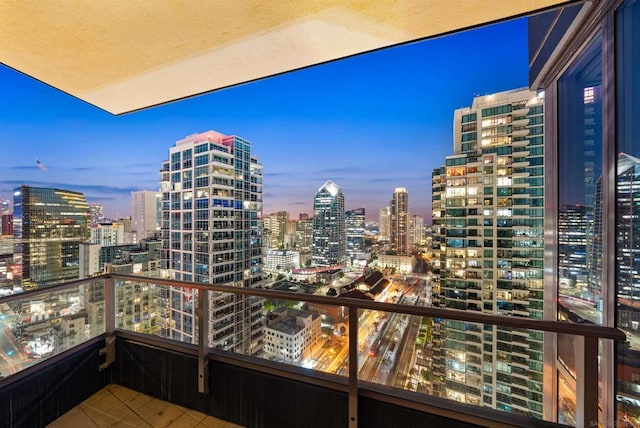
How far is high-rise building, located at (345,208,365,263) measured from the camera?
5.09m

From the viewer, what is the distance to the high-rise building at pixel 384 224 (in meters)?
5.86

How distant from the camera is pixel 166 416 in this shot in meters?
1.86

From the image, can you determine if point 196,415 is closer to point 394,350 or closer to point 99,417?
point 99,417

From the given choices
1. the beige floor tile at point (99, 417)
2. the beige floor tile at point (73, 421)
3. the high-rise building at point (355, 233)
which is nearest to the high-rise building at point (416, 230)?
the high-rise building at point (355, 233)

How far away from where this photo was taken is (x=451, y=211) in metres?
5.45

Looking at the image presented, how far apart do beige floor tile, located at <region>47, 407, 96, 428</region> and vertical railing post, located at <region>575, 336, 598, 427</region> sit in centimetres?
300

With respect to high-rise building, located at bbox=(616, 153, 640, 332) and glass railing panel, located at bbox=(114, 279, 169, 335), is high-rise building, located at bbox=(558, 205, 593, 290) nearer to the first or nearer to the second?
high-rise building, located at bbox=(616, 153, 640, 332)

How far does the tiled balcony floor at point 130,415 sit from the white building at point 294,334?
0.62 m

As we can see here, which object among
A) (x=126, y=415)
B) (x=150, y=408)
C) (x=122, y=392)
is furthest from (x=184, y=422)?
(x=122, y=392)

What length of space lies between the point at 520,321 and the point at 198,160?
13110 mm

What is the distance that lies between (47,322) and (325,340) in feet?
7.19

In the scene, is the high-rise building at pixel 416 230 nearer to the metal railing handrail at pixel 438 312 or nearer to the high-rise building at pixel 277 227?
the high-rise building at pixel 277 227

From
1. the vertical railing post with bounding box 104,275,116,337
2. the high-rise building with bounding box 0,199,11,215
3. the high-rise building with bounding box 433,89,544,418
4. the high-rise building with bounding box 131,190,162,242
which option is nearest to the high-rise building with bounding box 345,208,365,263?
the high-rise building with bounding box 433,89,544,418

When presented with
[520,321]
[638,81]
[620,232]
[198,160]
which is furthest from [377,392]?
[198,160]
